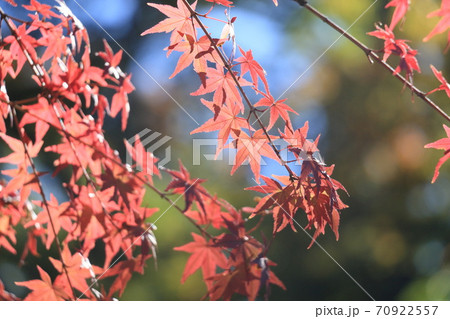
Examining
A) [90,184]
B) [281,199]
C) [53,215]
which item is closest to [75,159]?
[90,184]

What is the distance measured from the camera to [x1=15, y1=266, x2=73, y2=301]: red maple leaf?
1014mm

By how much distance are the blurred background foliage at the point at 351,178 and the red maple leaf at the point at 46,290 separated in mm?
2267

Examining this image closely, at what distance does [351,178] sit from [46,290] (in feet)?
9.50

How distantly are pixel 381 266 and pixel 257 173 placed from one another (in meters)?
2.86

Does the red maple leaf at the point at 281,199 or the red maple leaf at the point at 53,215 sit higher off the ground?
the red maple leaf at the point at 281,199

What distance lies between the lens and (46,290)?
103 centimetres

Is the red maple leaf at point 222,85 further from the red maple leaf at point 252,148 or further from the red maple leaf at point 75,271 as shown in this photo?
the red maple leaf at point 75,271

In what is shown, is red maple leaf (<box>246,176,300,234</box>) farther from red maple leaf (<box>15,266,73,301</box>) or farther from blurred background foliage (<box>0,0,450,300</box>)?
blurred background foliage (<box>0,0,450,300</box>)

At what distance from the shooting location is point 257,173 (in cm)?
92

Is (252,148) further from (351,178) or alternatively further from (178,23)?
(351,178)

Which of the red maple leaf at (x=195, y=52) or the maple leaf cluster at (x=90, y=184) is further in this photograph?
A: the maple leaf cluster at (x=90, y=184)

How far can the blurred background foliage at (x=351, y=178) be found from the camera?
11.2ft

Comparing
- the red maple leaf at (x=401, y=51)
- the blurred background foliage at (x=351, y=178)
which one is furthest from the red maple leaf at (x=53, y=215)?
the blurred background foliage at (x=351, y=178)
